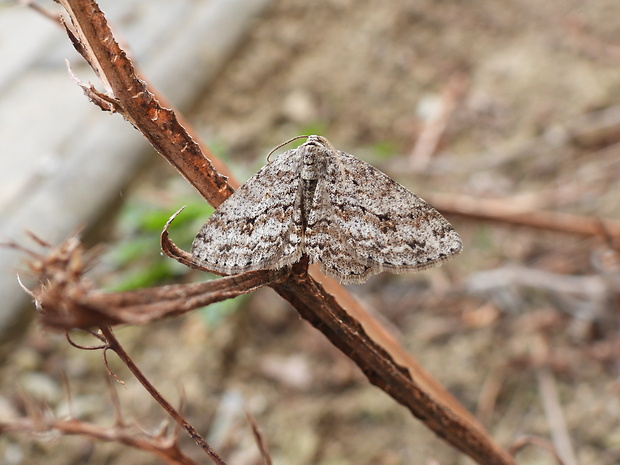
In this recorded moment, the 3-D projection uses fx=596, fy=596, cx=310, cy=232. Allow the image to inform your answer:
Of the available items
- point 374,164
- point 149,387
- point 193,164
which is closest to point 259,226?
point 193,164

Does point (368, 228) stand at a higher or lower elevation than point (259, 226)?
lower

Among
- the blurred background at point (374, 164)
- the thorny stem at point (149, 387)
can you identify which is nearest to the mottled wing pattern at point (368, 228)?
the thorny stem at point (149, 387)

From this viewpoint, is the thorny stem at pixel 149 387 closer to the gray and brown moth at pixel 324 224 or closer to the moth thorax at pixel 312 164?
the gray and brown moth at pixel 324 224

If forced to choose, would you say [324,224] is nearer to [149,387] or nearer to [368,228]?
[368,228]

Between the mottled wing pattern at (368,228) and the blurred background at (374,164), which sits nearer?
the mottled wing pattern at (368,228)

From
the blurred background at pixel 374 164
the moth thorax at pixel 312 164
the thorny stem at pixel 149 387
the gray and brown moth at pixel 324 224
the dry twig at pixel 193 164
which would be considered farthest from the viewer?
the blurred background at pixel 374 164
